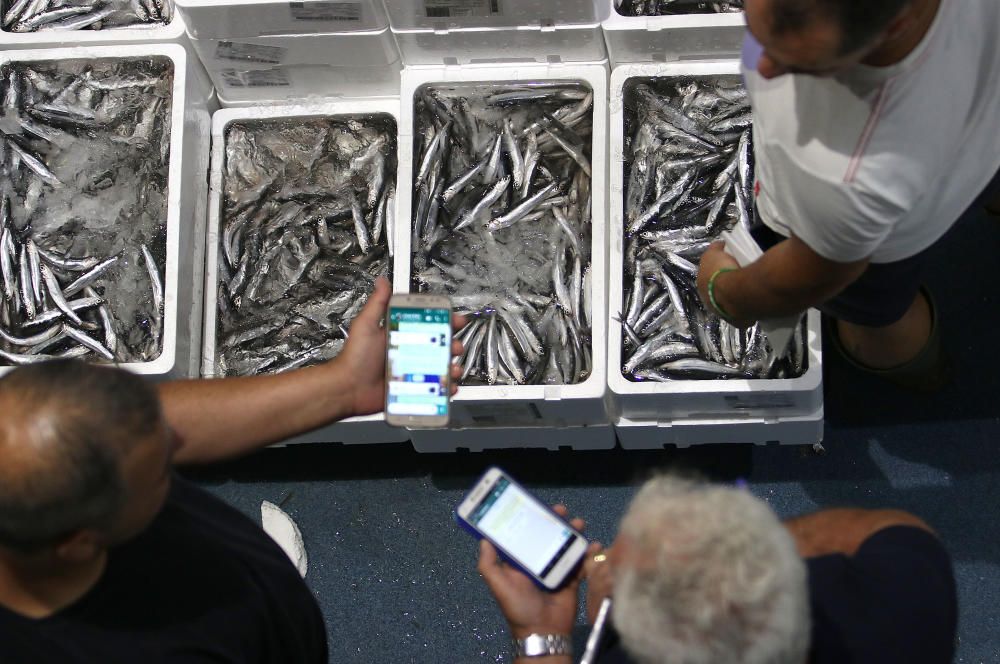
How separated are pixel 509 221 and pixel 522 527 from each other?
1080 millimetres

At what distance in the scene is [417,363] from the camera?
227cm

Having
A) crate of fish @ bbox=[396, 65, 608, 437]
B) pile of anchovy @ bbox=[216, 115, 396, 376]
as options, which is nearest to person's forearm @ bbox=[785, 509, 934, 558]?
crate of fish @ bbox=[396, 65, 608, 437]

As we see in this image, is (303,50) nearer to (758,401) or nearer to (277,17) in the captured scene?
(277,17)

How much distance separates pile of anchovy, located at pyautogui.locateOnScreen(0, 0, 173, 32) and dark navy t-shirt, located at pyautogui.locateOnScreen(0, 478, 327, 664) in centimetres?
191

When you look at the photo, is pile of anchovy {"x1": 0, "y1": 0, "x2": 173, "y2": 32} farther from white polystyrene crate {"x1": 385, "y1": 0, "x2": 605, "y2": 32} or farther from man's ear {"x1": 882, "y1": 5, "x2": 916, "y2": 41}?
man's ear {"x1": 882, "y1": 5, "x2": 916, "y2": 41}

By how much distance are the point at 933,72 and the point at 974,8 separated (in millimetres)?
134

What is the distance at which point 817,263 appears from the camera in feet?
6.21

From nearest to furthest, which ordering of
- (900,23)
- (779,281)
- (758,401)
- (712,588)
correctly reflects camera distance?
(712,588)
(900,23)
(779,281)
(758,401)

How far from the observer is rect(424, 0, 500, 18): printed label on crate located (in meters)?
2.83

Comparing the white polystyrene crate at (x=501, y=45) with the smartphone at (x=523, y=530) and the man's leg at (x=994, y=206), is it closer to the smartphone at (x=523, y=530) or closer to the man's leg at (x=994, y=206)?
the man's leg at (x=994, y=206)

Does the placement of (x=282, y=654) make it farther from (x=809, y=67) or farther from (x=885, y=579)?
(x=809, y=67)

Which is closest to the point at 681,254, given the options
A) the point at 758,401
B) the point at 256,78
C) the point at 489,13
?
the point at 758,401

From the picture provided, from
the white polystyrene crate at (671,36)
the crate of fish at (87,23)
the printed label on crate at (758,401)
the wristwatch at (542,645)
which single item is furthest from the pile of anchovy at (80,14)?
the wristwatch at (542,645)

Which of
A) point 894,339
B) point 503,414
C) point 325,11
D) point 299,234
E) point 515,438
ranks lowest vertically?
point 515,438
